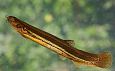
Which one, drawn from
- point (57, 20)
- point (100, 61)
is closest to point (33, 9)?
point (57, 20)

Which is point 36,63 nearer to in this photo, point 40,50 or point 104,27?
point 40,50

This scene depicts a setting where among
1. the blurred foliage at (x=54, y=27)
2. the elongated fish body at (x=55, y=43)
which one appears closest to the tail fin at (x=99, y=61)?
the elongated fish body at (x=55, y=43)

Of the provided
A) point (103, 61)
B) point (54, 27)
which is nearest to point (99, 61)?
point (103, 61)

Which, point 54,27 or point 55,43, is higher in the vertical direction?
point 54,27

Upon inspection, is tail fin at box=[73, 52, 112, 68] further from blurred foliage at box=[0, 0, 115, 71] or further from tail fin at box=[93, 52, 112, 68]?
Answer: blurred foliage at box=[0, 0, 115, 71]

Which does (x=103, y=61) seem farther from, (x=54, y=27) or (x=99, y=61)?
(x=54, y=27)

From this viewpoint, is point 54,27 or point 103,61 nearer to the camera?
point 103,61
